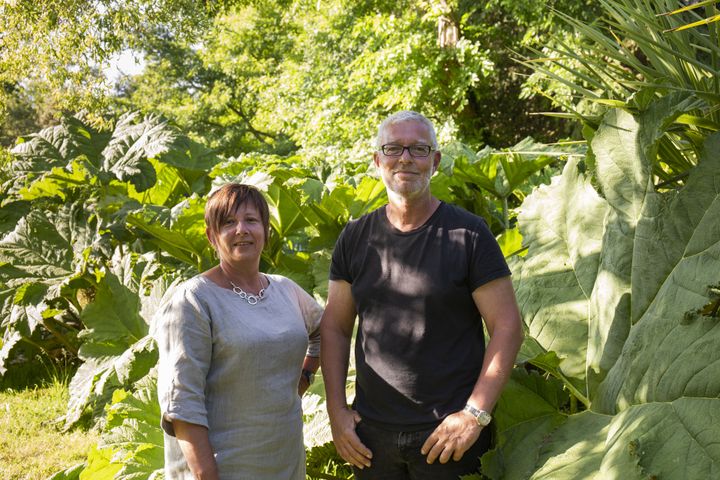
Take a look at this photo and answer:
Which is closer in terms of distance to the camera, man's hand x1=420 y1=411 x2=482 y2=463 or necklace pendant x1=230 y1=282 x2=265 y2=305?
man's hand x1=420 y1=411 x2=482 y2=463

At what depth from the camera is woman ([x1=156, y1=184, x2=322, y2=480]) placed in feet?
7.37

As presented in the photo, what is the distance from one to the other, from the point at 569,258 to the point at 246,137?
88.6 ft

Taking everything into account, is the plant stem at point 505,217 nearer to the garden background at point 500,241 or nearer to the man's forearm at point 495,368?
the garden background at point 500,241

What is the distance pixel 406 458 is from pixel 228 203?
0.93 meters

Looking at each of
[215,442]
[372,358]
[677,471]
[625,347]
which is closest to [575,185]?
[625,347]

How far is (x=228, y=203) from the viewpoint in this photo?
2393mm

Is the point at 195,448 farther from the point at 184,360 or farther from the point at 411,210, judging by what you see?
the point at 411,210

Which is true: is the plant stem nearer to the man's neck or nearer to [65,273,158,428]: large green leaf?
[65,273,158,428]: large green leaf

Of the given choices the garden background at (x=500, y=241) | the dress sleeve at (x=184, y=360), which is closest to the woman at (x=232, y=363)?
the dress sleeve at (x=184, y=360)

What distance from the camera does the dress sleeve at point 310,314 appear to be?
2.70 metres

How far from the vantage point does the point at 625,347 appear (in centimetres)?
235

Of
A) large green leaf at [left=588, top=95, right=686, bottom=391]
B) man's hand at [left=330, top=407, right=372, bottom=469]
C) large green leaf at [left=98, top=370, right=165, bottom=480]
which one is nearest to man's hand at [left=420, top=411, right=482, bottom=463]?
man's hand at [left=330, top=407, right=372, bottom=469]

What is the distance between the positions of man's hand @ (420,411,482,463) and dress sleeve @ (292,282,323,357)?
0.61 m

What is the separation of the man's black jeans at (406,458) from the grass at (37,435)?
300cm
